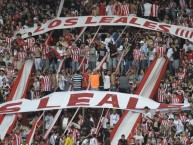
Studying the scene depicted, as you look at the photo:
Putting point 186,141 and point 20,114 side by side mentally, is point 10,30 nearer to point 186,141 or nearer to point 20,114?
point 20,114

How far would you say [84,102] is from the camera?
52.0m

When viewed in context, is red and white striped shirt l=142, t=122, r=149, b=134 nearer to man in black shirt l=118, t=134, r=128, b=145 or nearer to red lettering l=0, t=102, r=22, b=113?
man in black shirt l=118, t=134, r=128, b=145

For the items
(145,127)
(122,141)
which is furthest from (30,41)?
(122,141)

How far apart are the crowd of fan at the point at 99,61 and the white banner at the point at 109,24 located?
33 cm

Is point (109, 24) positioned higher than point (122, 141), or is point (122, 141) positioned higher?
point (109, 24)

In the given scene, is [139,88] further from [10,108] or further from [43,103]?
[10,108]

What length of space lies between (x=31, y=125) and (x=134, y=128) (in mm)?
4342

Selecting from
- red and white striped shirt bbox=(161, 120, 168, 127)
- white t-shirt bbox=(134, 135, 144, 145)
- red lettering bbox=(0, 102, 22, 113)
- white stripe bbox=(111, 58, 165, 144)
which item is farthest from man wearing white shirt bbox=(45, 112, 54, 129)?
red and white striped shirt bbox=(161, 120, 168, 127)

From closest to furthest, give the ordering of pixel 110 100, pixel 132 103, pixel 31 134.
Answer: pixel 31 134, pixel 132 103, pixel 110 100

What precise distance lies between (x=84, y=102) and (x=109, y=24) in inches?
247

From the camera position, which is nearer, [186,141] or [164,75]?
[186,141]

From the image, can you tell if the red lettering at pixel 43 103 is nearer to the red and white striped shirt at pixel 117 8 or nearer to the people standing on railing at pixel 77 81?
the people standing on railing at pixel 77 81

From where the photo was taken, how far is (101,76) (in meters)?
53.2

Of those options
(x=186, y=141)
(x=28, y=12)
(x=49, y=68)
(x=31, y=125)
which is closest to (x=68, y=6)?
(x=28, y=12)
